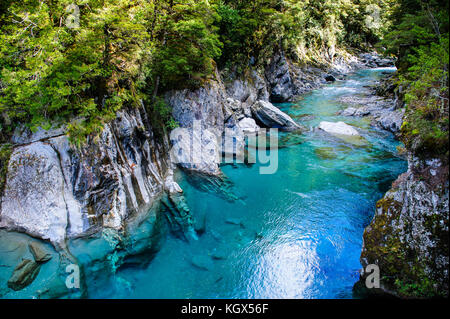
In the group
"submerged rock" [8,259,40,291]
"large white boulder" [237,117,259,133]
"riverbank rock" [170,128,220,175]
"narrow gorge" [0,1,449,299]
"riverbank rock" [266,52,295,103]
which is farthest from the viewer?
"riverbank rock" [266,52,295,103]

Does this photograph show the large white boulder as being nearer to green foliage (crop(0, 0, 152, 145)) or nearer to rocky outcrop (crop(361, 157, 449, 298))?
green foliage (crop(0, 0, 152, 145))

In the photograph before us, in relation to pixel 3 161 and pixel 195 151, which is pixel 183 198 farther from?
pixel 3 161

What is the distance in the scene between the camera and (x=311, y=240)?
32.3 ft

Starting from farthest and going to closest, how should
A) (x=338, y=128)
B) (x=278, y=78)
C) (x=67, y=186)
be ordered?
(x=278, y=78) → (x=338, y=128) → (x=67, y=186)

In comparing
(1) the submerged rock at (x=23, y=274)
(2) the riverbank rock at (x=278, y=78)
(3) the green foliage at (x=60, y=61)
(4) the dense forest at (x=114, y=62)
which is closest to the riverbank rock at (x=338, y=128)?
(4) the dense forest at (x=114, y=62)

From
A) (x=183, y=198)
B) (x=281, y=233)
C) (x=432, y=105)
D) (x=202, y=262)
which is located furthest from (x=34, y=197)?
(x=432, y=105)

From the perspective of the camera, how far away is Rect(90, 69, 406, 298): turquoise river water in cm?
802

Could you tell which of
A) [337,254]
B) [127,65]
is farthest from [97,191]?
[337,254]

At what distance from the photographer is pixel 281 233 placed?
10.3 metres

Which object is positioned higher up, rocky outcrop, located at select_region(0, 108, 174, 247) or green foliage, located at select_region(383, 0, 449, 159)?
green foliage, located at select_region(383, 0, 449, 159)

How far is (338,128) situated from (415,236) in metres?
14.6

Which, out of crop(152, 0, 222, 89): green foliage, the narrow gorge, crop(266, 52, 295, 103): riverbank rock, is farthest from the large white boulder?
crop(266, 52, 295, 103): riverbank rock

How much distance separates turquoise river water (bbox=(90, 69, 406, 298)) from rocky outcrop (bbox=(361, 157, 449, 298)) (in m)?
1.65

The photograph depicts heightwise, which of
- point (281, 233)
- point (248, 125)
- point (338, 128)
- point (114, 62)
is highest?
point (114, 62)
